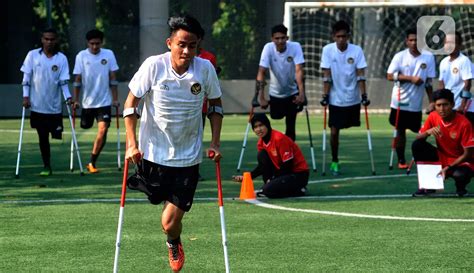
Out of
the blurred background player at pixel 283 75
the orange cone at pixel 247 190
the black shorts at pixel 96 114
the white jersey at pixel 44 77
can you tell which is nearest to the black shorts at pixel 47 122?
the white jersey at pixel 44 77

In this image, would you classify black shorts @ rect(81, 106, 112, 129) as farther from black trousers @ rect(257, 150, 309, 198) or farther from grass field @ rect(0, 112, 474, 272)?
black trousers @ rect(257, 150, 309, 198)

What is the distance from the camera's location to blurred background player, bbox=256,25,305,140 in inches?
Result: 734

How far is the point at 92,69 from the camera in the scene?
62.2 feet

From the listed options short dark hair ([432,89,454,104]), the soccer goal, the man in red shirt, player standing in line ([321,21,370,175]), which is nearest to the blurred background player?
player standing in line ([321,21,370,175])

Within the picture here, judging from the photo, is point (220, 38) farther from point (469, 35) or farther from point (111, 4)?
point (469, 35)

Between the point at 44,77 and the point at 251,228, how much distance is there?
6.81 meters

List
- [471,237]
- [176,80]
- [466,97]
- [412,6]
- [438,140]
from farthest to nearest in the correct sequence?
[412,6] < [466,97] < [438,140] < [471,237] < [176,80]

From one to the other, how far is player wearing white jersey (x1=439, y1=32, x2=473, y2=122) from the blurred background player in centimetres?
211

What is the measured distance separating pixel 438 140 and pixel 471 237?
135 inches

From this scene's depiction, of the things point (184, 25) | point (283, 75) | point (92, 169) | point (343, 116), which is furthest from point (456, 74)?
point (184, 25)

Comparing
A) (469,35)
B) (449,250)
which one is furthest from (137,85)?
(469,35)

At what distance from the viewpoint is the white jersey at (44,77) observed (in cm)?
1820

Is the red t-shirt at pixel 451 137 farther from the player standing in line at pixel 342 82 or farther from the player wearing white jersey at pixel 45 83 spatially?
the player wearing white jersey at pixel 45 83

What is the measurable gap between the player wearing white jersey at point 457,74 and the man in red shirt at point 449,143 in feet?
10.1
